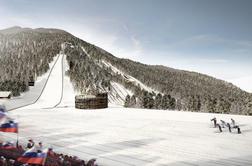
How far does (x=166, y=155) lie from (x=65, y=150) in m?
2.63

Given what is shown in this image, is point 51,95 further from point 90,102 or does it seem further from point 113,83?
point 113,83

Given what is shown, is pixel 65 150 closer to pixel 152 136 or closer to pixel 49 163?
pixel 49 163

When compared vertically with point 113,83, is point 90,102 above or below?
below

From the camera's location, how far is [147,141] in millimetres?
8180

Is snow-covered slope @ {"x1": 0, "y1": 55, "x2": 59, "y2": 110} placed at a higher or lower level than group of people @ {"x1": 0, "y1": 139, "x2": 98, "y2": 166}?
higher

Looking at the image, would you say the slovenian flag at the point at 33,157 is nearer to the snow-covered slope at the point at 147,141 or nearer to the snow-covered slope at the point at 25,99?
the snow-covered slope at the point at 147,141

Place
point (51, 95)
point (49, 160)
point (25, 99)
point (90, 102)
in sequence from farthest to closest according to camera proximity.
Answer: point (51, 95) → point (25, 99) → point (90, 102) → point (49, 160)

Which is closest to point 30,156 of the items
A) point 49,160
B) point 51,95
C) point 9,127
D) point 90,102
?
point 49,160

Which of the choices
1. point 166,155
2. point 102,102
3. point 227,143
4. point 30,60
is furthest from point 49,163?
point 30,60

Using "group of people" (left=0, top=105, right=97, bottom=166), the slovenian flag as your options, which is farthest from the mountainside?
the slovenian flag

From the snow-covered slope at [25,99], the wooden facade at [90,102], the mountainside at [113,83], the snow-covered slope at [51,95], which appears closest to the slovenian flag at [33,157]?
the wooden facade at [90,102]

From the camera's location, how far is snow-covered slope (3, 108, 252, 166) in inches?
251

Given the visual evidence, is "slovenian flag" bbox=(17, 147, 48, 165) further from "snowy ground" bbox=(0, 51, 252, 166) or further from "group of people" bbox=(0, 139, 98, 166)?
"snowy ground" bbox=(0, 51, 252, 166)

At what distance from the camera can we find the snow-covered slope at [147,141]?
20.9 ft
